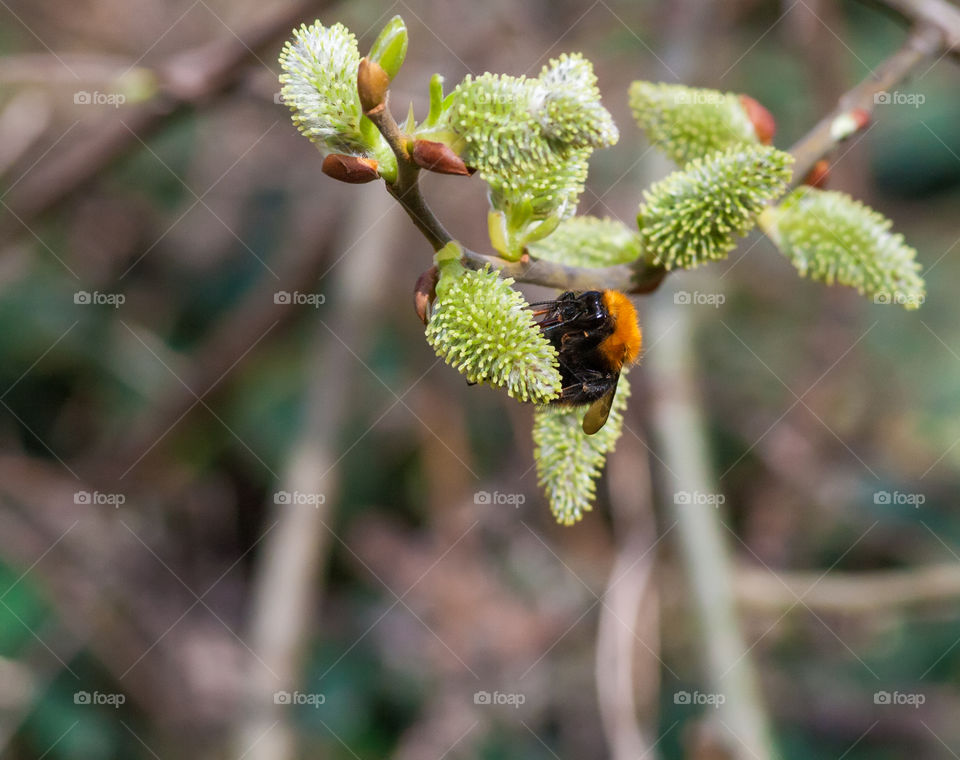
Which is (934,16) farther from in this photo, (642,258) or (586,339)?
(586,339)

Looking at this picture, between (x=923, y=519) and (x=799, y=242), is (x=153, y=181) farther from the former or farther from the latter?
(x=923, y=519)

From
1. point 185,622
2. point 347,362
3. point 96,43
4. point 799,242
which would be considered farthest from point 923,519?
point 96,43

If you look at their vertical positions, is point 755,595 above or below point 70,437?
above

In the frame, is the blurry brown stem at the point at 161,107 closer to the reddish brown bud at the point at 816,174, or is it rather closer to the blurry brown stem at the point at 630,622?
the reddish brown bud at the point at 816,174

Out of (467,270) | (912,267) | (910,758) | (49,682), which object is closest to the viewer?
(467,270)

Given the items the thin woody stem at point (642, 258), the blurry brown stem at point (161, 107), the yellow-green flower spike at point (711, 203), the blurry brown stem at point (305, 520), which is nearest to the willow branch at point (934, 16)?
the thin woody stem at point (642, 258)

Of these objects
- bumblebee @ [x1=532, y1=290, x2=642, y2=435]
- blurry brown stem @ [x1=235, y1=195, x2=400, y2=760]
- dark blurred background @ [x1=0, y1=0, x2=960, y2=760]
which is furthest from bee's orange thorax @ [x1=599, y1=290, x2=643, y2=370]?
blurry brown stem @ [x1=235, y1=195, x2=400, y2=760]

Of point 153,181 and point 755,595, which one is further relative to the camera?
point 153,181
